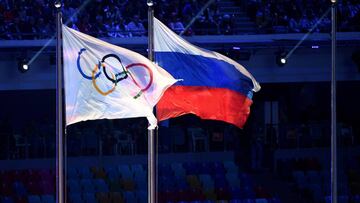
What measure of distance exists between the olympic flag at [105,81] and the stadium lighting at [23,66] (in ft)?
41.4

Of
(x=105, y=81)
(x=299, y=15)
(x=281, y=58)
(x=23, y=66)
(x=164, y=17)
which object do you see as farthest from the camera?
(x=299, y=15)

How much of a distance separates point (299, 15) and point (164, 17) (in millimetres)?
4322

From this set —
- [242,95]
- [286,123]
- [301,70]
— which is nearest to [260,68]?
[301,70]

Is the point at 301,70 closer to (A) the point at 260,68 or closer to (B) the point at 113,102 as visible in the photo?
(A) the point at 260,68

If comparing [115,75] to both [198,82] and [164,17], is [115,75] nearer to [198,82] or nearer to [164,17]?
[198,82]

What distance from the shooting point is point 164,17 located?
105 feet

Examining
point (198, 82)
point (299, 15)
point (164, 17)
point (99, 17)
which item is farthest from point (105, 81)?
point (299, 15)

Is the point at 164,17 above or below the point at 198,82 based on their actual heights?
above

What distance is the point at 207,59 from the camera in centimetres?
1775

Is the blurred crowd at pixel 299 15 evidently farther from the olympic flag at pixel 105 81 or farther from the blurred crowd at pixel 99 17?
the olympic flag at pixel 105 81

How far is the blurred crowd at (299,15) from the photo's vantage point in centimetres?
3247

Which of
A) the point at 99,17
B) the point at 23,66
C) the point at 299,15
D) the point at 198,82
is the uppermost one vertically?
the point at 299,15

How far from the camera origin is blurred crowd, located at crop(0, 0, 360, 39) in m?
30.3

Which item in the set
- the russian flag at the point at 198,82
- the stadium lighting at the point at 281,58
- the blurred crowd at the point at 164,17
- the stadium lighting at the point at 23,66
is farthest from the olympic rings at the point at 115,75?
the stadium lighting at the point at 281,58
